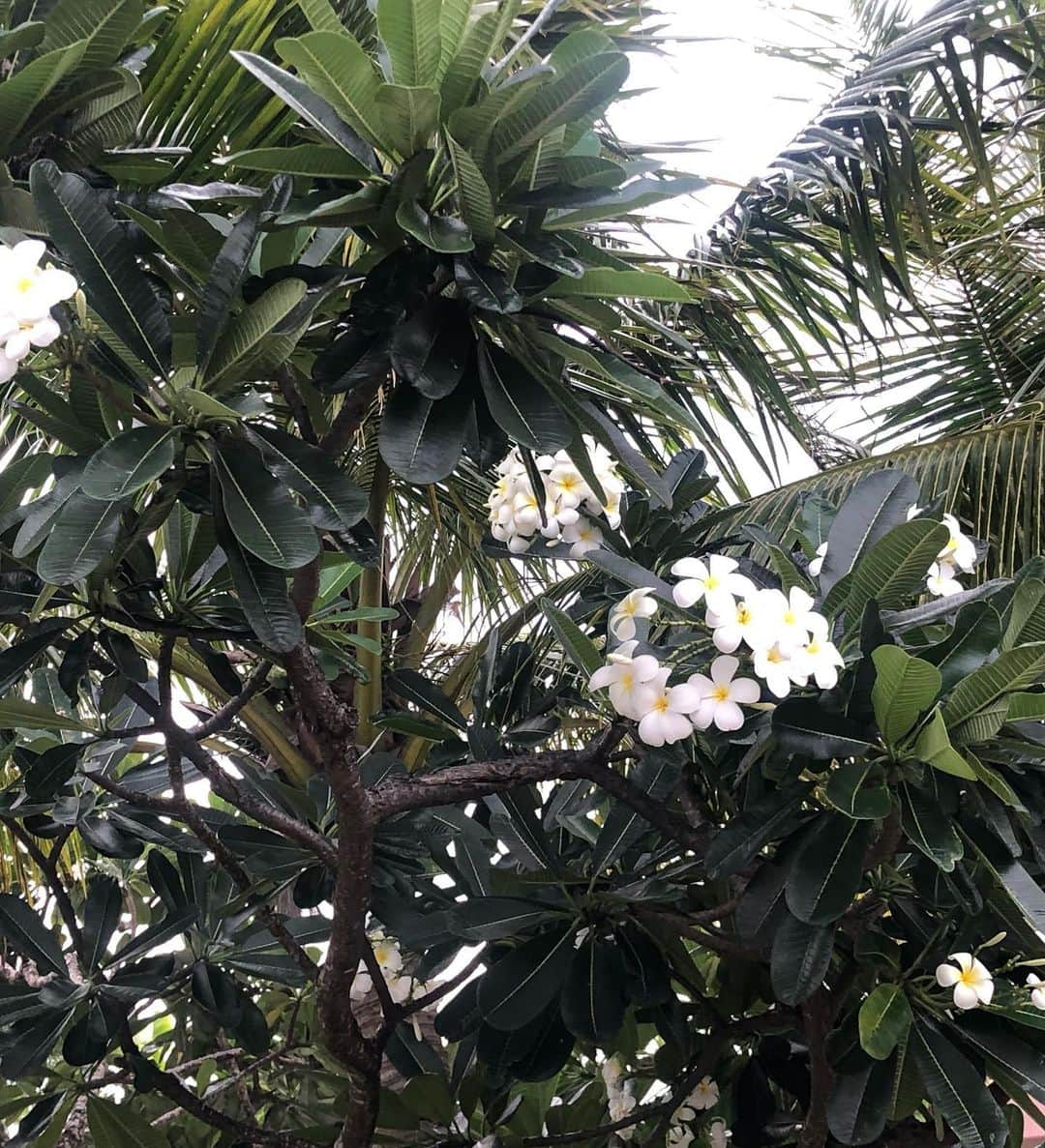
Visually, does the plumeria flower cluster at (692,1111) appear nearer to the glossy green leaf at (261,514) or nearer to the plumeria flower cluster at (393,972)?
the plumeria flower cluster at (393,972)

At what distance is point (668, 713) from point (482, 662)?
325mm

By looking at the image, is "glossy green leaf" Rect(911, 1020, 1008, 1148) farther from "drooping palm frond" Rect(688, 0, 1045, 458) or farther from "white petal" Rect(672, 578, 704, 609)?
"drooping palm frond" Rect(688, 0, 1045, 458)

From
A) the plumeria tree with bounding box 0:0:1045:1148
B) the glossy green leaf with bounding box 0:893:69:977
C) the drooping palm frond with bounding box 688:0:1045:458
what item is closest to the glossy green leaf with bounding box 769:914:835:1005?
the plumeria tree with bounding box 0:0:1045:1148

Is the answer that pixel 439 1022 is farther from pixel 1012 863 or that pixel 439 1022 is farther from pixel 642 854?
pixel 1012 863

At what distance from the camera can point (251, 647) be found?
37.3 inches

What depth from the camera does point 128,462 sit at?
59cm

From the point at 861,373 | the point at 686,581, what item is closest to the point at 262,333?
the point at 686,581

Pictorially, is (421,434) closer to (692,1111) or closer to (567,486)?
(567,486)

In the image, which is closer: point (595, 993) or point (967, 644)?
point (967, 644)

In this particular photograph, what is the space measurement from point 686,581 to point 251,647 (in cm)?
41

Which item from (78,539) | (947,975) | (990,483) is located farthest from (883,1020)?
(990,483)

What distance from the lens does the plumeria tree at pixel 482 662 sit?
2.06 ft

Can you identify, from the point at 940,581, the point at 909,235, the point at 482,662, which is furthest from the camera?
the point at 909,235

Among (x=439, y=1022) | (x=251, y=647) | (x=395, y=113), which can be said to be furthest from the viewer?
(x=439, y=1022)
